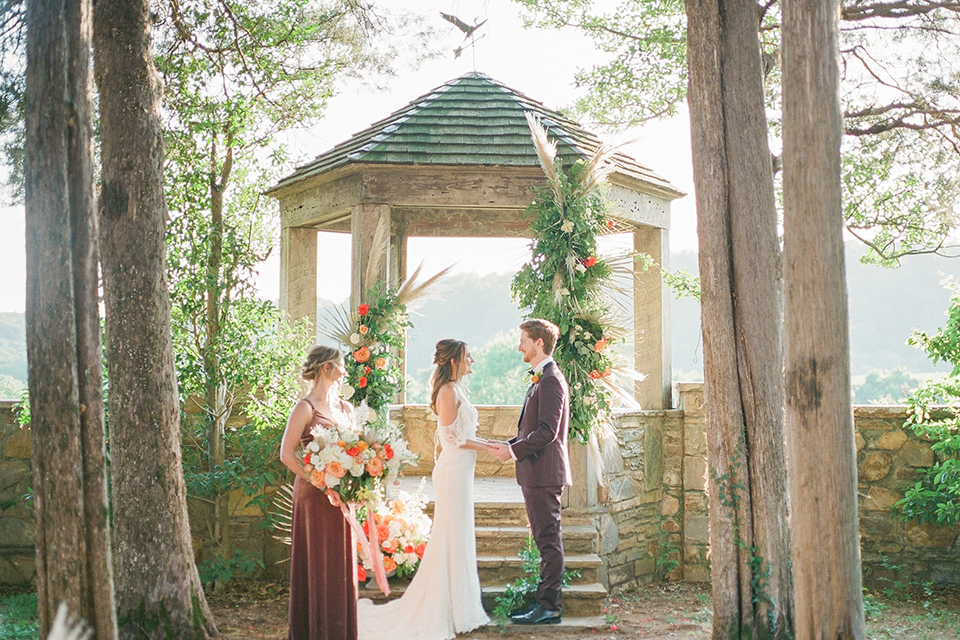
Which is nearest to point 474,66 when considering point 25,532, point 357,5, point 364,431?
point 357,5

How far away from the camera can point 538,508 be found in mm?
5938

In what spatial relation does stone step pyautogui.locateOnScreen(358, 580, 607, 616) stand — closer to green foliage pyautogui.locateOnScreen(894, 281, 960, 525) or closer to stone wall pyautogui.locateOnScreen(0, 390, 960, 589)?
stone wall pyautogui.locateOnScreen(0, 390, 960, 589)

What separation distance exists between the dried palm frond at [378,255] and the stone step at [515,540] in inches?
94.4

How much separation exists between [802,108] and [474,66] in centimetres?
570

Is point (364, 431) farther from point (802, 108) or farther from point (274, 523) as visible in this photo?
point (802, 108)

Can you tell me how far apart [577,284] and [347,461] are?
9.00 ft

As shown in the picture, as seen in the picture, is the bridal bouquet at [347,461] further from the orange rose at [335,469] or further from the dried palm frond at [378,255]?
the dried palm frond at [378,255]

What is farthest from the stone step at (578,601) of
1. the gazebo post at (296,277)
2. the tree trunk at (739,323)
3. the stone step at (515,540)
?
the gazebo post at (296,277)

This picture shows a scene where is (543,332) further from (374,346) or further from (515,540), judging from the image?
(515,540)

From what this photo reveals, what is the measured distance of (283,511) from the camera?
25.1ft

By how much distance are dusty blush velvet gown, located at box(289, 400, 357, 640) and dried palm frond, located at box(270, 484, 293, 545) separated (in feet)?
6.70

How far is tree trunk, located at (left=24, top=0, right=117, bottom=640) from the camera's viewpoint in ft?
13.0

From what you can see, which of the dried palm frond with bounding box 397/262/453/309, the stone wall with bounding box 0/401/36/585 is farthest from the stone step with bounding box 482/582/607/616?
the stone wall with bounding box 0/401/36/585

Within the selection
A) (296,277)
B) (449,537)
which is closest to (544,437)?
(449,537)
